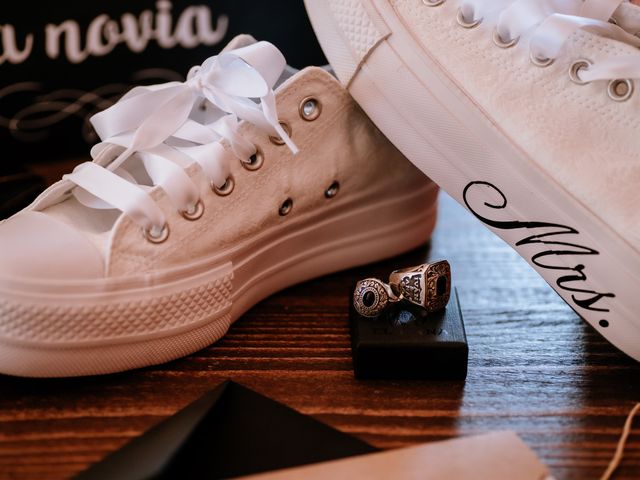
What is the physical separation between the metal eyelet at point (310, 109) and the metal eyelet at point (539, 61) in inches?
9.0

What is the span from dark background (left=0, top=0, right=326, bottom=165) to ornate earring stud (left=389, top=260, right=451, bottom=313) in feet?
1.99

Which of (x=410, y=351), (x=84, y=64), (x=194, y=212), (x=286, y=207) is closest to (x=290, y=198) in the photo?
(x=286, y=207)

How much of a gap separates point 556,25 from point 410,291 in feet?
1.03

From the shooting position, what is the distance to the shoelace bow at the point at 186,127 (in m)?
0.69

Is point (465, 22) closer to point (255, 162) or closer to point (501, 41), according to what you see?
point (501, 41)

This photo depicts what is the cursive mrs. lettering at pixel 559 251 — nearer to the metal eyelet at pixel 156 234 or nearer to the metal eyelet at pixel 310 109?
the metal eyelet at pixel 310 109

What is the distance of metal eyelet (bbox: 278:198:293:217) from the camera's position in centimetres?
78

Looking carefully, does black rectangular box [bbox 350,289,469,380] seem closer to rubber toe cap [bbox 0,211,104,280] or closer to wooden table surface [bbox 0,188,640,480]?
wooden table surface [bbox 0,188,640,480]

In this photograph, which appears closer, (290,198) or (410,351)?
(410,351)

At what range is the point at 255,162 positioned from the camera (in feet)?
2.45

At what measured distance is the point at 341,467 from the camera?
53 cm

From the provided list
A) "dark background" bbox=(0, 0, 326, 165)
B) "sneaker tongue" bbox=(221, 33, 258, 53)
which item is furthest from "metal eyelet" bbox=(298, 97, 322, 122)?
"dark background" bbox=(0, 0, 326, 165)

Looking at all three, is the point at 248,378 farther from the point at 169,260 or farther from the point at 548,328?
the point at 548,328

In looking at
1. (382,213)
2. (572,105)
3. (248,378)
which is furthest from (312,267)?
(572,105)
